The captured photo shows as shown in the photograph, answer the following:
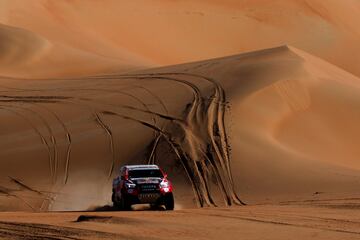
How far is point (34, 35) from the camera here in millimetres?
55312

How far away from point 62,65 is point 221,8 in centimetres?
2950

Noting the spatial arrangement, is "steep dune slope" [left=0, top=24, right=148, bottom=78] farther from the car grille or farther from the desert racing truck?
the car grille

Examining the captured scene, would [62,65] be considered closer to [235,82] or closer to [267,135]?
[235,82]

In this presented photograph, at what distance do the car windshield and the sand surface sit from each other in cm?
166

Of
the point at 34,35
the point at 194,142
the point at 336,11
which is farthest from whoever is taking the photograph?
the point at 336,11

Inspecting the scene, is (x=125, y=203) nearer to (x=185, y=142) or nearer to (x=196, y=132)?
(x=185, y=142)

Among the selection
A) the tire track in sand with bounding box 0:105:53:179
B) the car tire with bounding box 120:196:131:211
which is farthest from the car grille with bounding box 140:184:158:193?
the tire track in sand with bounding box 0:105:53:179

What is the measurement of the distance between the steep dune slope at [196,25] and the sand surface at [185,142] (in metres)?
14.6

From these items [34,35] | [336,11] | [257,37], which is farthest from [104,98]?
[336,11]

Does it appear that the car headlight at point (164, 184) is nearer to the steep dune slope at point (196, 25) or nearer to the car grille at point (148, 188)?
the car grille at point (148, 188)

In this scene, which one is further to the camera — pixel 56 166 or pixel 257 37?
pixel 257 37

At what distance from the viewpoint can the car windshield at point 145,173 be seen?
2602 cm

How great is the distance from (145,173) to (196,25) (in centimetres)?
5151

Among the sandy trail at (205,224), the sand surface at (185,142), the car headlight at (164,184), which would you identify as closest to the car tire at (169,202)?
the car headlight at (164,184)
